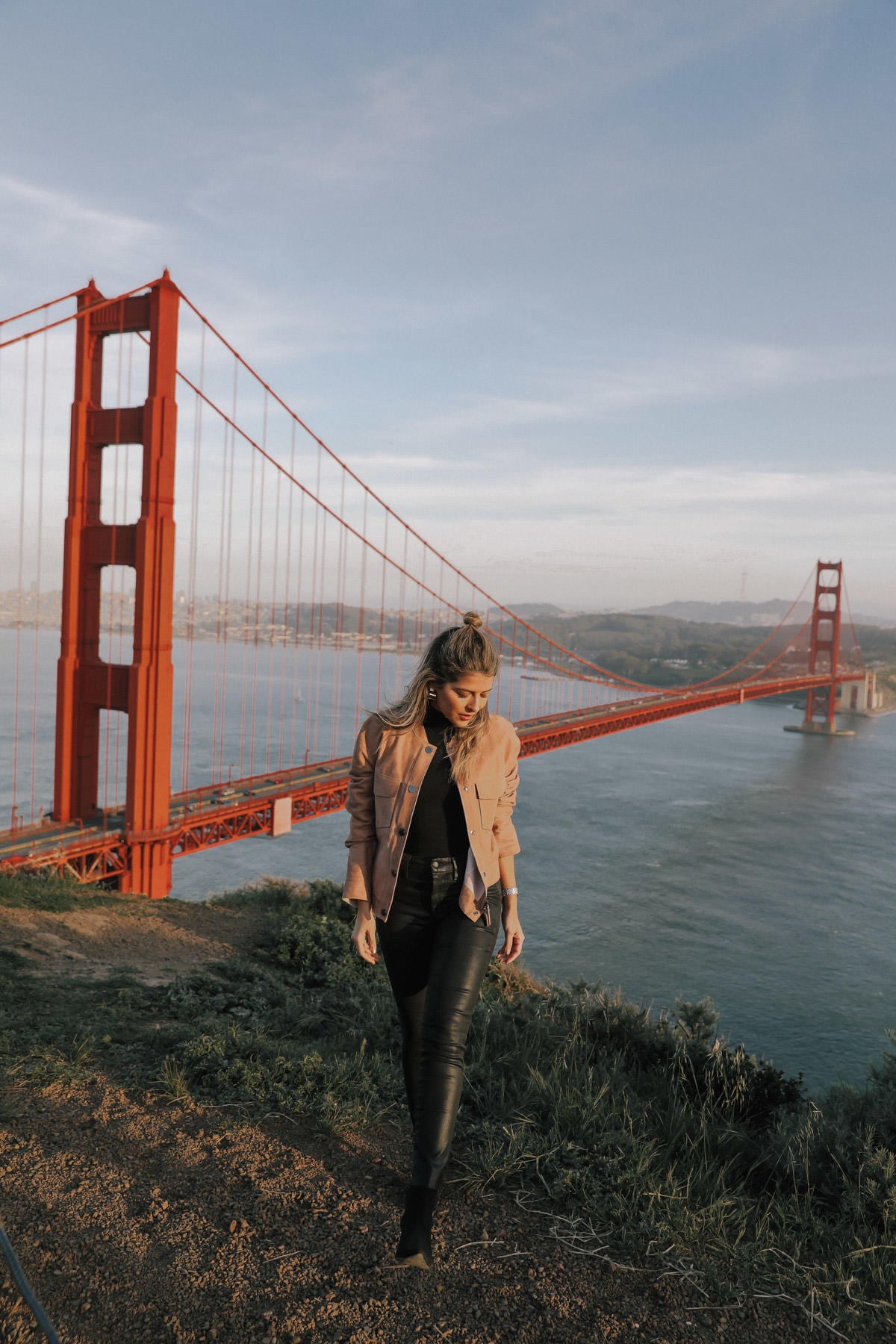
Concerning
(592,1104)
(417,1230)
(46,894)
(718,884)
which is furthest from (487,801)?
(718,884)

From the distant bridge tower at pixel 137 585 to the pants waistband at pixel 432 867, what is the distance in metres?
11.9

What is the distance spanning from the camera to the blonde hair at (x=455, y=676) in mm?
2443

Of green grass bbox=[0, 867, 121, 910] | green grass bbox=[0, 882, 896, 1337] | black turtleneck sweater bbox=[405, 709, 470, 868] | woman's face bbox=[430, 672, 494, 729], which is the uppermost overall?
woman's face bbox=[430, 672, 494, 729]

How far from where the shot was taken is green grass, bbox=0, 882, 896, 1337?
7.69 feet

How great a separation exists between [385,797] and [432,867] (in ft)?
0.77

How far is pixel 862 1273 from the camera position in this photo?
7.53 feet

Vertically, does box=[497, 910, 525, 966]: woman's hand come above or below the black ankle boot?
above

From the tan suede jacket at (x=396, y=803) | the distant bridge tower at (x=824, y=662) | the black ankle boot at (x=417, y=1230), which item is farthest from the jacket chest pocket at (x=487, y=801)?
the distant bridge tower at (x=824, y=662)

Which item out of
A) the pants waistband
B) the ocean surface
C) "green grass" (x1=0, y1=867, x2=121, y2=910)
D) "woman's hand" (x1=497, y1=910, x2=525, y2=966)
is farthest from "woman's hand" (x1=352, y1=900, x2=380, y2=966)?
"green grass" (x1=0, y1=867, x2=121, y2=910)

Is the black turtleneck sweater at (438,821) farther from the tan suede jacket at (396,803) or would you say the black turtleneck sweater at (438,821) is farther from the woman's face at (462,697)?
the woman's face at (462,697)

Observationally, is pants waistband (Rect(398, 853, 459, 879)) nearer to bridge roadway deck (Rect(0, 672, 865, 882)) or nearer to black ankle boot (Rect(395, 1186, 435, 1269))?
black ankle boot (Rect(395, 1186, 435, 1269))

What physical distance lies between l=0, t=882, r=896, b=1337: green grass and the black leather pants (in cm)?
40

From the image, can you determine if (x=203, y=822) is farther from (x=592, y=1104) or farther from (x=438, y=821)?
(x=438, y=821)

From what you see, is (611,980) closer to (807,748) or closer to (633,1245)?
(633,1245)
